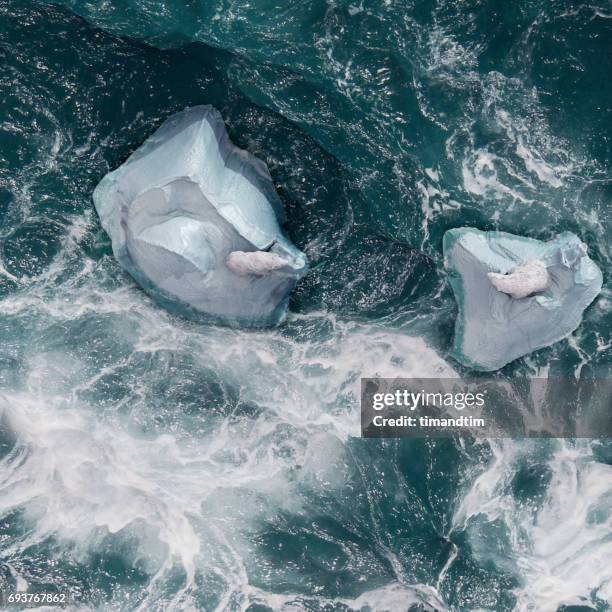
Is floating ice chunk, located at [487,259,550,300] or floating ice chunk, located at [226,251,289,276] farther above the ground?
floating ice chunk, located at [226,251,289,276]

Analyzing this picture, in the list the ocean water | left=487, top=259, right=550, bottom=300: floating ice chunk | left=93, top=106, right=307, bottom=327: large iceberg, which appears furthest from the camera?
the ocean water

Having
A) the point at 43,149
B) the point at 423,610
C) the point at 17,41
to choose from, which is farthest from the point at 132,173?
the point at 423,610

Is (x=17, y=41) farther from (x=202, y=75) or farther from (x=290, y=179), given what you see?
(x=290, y=179)

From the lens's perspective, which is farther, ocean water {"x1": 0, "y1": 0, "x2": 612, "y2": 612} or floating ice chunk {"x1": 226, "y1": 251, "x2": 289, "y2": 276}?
ocean water {"x1": 0, "y1": 0, "x2": 612, "y2": 612}

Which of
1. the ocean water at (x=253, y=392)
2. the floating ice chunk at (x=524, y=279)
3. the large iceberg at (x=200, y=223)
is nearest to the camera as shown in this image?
the floating ice chunk at (x=524, y=279)

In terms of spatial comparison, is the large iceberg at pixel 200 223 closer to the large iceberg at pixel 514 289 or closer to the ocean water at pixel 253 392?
the ocean water at pixel 253 392

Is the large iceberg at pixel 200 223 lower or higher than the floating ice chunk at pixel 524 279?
higher

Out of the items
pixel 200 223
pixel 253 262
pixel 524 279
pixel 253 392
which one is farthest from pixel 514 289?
pixel 200 223

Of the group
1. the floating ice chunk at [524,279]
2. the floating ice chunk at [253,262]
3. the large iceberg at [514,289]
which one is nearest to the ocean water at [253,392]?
the large iceberg at [514,289]

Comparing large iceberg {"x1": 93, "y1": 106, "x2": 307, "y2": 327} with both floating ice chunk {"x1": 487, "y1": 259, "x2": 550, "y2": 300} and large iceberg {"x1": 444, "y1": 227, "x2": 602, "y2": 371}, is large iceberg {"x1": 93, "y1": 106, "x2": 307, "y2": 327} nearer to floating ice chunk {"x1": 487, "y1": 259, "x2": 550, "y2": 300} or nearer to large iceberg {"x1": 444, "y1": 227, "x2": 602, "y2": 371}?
large iceberg {"x1": 444, "y1": 227, "x2": 602, "y2": 371}

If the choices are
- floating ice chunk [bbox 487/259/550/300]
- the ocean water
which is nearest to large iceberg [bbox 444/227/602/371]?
floating ice chunk [bbox 487/259/550/300]
